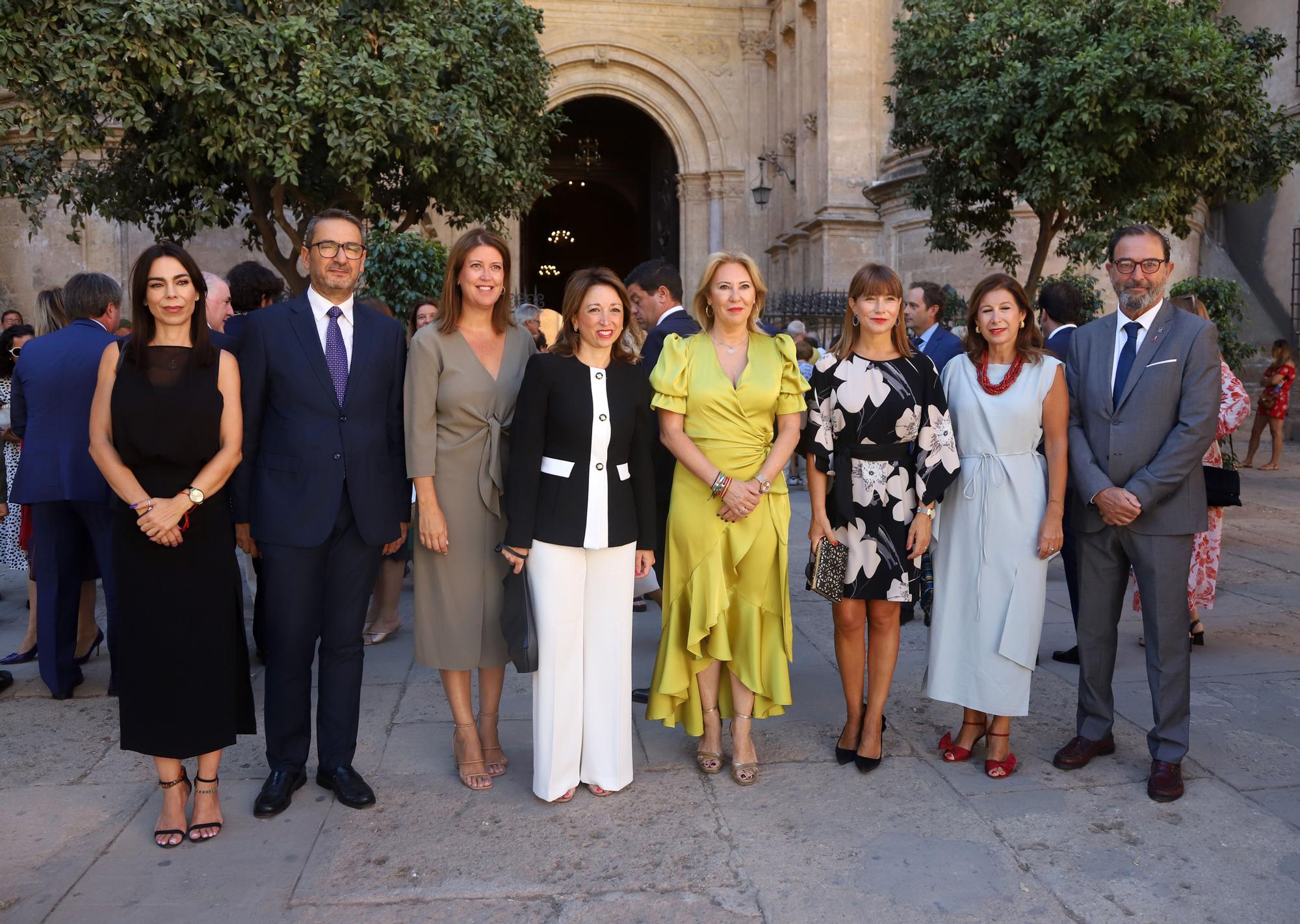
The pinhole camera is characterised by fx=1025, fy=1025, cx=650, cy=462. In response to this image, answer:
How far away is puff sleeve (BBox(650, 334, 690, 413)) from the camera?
3.88 metres

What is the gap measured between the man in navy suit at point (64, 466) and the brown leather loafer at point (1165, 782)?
463 centimetres

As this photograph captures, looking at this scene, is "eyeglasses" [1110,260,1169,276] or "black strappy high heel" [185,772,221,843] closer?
"black strappy high heel" [185,772,221,843]

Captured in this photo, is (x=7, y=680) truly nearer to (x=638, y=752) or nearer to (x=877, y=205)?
(x=638, y=752)

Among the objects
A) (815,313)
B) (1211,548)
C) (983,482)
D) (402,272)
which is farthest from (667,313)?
(815,313)

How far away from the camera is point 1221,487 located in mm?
4379

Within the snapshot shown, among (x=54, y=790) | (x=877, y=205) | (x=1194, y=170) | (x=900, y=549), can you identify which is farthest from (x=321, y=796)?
(x=877, y=205)

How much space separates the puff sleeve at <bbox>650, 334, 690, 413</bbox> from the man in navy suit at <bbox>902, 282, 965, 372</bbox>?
9.06 ft

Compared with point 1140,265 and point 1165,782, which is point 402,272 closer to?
point 1140,265

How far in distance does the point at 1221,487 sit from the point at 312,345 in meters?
3.75

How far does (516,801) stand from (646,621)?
2.90 meters

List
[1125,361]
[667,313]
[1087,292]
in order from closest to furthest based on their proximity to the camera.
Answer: [1125,361]
[667,313]
[1087,292]

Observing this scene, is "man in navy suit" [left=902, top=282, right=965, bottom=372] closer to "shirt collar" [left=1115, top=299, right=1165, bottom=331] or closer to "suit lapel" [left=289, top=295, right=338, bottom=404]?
"shirt collar" [left=1115, top=299, right=1165, bottom=331]

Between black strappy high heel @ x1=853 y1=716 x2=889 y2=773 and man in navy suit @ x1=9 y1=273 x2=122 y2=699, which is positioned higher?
man in navy suit @ x1=9 y1=273 x2=122 y2=699

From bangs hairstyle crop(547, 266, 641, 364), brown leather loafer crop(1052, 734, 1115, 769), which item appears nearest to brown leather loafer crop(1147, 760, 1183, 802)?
brown leather loafer crop(1052, 734, 1115, 769)
